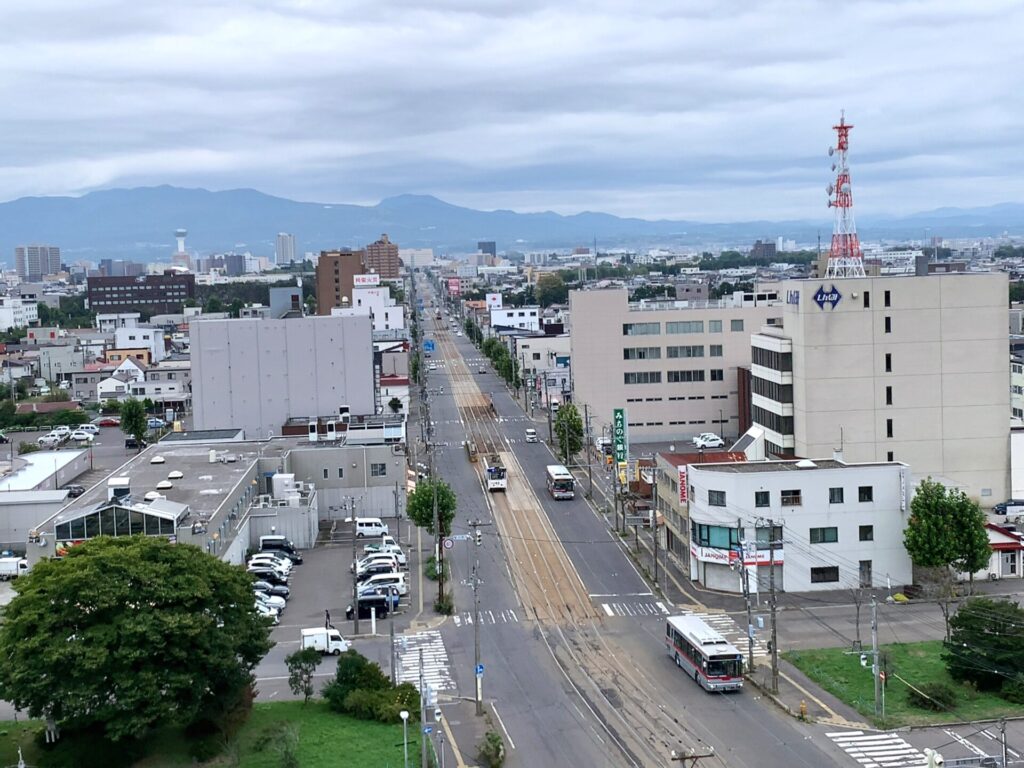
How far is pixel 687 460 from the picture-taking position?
40.5 m

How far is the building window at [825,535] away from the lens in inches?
1394

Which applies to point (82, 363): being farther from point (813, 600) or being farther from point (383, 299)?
point (813, 600)

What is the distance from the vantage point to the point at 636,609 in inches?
1348

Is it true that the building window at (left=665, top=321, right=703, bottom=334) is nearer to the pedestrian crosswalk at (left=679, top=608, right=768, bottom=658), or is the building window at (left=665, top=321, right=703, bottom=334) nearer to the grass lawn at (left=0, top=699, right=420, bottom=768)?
the pedestrian crosswalk at (left=679, top=608, right=768, bottom=658)

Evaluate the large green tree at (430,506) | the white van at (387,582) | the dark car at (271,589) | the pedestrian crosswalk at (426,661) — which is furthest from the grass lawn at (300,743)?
the large green tree at (430,506)

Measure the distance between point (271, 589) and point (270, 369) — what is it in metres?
27.7

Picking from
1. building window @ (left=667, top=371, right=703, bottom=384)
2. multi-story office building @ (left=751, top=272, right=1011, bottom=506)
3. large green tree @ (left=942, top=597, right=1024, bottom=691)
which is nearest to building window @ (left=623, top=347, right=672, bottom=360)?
building window @ (left=667, top=371, right=703, bottom=384)

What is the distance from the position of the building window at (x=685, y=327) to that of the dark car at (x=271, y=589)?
1298 inches

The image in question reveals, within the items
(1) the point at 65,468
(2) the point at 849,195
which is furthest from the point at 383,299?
(2) the point at 849,195

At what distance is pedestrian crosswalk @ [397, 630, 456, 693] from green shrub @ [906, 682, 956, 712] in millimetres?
10373

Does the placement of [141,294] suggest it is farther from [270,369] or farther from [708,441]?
[708,441]

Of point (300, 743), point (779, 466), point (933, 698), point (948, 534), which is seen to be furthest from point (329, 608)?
point (948, 534)

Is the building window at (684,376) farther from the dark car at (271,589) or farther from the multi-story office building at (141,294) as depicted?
the multi-story office building at (141,294)

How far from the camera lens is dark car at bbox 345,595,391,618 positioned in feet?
112
